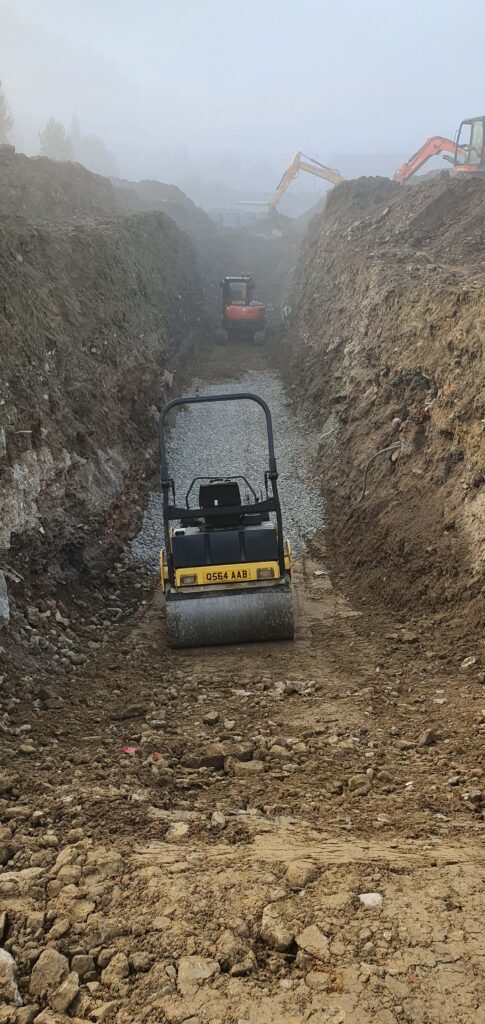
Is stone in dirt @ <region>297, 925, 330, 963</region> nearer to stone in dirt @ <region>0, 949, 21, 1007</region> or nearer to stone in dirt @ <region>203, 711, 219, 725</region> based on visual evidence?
stone in dirt @ <region>0, 949, 21, 1007</region>

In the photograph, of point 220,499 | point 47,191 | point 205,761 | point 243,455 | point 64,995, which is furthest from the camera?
point 47,191

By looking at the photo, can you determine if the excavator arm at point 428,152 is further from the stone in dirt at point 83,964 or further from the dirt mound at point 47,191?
the stone in dirt at point 83,964

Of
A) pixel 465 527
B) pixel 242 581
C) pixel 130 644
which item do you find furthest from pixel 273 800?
pixel 465 527

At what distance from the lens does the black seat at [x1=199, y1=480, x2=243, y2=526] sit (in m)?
8.49

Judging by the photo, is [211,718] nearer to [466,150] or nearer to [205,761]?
[205,761]

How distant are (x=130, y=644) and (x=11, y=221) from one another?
30.2 ft

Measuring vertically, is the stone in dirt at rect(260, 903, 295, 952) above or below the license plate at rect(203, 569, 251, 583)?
below

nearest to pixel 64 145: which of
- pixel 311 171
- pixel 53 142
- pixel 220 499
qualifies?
pixel 53 142

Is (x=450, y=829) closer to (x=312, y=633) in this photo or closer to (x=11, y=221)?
(x=312, y=633)

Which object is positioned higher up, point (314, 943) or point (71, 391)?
point (71, 391)

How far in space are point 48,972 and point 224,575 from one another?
16.2 feet

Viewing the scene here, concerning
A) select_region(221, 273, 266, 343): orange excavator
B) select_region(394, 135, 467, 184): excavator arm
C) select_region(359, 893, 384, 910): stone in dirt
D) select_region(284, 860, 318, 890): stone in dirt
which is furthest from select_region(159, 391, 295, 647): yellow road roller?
select_region(394, 135, 467, 184): excavator arm

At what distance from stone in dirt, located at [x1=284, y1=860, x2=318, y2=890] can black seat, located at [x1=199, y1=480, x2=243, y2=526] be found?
185 inches

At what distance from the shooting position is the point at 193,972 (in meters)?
3.51
